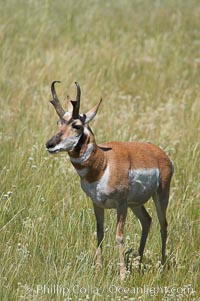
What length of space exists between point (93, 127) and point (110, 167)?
334 cm

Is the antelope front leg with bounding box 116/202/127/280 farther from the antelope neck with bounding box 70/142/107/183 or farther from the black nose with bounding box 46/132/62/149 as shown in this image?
the black nose with bounding box 46/132/62/149

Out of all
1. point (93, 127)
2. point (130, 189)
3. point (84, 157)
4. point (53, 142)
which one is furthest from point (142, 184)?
point (93, 127)

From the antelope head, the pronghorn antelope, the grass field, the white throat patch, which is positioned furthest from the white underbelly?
the grass field

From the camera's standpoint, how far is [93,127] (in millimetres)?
9016

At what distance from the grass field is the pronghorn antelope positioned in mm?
346

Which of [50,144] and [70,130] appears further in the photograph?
[70,130]

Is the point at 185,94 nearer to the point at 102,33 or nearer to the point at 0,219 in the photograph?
the point at 102,33

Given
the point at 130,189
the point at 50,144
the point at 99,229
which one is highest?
the point at 50,144

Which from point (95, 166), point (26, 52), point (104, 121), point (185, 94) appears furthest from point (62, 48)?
point (95, 166)

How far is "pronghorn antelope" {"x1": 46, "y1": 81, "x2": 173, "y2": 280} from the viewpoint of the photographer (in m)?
5.44

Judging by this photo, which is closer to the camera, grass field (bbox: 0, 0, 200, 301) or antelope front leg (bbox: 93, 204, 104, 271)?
grass field (bbox: 0, 0, 200, 301)

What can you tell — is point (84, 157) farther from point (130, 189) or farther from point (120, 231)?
point (120, 231)

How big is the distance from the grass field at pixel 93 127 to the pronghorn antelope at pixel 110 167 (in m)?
0.35

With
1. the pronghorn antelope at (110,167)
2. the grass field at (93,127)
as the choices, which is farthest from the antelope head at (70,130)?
the grass field at (93,127)
